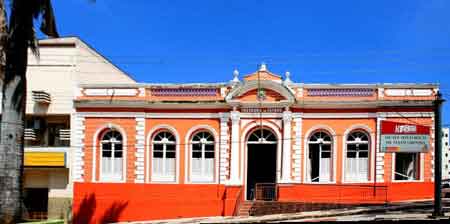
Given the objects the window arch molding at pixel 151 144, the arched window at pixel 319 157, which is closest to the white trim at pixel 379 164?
the arched window at pixel 319 157

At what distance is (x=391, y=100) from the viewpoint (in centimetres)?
2225

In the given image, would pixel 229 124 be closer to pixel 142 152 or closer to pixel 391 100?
pixel 142 152

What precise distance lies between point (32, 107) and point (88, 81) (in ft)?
9.16

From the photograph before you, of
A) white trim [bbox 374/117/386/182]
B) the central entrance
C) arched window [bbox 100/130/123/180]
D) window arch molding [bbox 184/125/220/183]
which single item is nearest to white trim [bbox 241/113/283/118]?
the central entrance

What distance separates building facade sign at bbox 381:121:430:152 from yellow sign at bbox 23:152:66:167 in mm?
13463

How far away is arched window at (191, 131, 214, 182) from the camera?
23.2m

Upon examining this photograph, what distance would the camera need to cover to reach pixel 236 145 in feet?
74.7

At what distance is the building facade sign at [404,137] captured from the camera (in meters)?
20.2

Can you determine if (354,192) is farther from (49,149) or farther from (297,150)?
(49,149)

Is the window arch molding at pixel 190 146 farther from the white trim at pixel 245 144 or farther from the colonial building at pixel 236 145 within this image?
the white trim at pixel 245 144

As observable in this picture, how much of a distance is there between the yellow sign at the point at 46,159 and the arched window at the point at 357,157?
481 inches

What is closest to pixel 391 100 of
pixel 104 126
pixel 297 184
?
pixel 297 184

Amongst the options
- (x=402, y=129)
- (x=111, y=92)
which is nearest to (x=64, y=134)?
(x=111, y=92)

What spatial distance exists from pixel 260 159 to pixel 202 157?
109 inches
